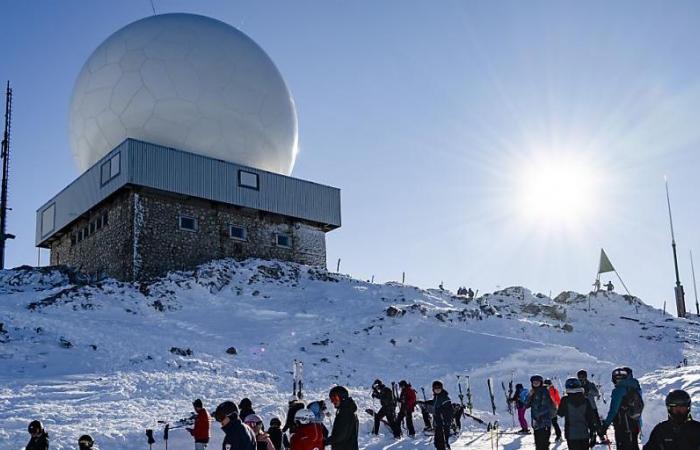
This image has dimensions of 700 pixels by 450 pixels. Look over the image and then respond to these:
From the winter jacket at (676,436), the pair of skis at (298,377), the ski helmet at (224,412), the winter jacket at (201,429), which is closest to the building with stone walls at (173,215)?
the pair of skis at (298,377)

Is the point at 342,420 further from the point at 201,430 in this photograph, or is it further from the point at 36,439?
the point at 201,430

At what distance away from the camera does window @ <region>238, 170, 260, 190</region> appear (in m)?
36.7

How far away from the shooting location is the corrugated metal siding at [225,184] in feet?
111

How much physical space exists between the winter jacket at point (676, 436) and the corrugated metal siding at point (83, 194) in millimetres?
30188

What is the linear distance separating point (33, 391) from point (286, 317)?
12.5 meters

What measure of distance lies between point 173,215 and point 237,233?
3369 mm

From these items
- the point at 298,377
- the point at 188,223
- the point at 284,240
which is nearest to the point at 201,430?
the point at 298,377

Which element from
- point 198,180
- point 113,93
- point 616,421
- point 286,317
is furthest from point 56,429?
point 113,93

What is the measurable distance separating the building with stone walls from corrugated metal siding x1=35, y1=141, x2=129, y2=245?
5cm

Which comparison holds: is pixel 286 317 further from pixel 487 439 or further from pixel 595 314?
pixel 595 314

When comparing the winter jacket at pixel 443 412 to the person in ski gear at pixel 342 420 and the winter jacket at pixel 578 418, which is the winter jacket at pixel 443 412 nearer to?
the winter jacket at pixel 578 418

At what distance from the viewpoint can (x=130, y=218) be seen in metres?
33.3

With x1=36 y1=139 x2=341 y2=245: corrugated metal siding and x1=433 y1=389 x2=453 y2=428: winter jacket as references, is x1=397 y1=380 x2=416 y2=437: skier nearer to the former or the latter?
x1=433 y1=389 x2=453 y2=428: winter jacket

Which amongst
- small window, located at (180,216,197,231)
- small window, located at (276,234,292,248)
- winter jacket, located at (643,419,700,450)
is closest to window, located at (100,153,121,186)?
small window, located at (180,216,197,231)
